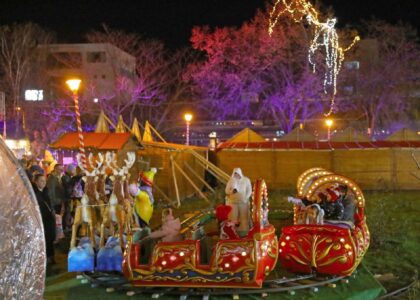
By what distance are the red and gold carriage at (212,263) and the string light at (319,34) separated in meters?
20.7

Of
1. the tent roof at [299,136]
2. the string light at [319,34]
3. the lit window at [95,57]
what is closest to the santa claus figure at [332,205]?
the tent roof at [299,136]

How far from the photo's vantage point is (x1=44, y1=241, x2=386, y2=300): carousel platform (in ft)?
23.7

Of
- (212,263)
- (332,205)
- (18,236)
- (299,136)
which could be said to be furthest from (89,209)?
(299,136)

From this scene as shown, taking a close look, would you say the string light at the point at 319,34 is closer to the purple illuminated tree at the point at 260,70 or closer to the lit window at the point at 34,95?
the purple illuminated tree at the point at 260,70

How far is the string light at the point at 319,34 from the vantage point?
87.4 ft

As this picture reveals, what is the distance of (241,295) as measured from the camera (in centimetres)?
720

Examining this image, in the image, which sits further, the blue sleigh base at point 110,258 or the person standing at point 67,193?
the person standing at point 67,193

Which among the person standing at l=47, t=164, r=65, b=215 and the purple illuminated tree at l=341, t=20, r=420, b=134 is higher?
the purple illuminated tree at l=341, t=20, r=420, b=134

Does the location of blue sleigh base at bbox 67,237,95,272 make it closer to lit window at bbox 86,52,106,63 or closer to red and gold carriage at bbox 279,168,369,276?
red and gold carriage at bbox 279,168,369,276

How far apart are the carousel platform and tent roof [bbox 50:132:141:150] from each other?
8207 mm

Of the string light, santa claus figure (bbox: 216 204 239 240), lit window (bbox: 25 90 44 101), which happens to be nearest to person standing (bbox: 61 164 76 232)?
santa claus figure (bbox: 216 204 239 240)

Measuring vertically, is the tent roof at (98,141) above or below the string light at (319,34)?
below

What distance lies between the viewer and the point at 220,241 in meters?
7.13

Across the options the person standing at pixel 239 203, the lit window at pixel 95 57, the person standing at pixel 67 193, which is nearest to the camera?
the person standing at pixel 239 203
